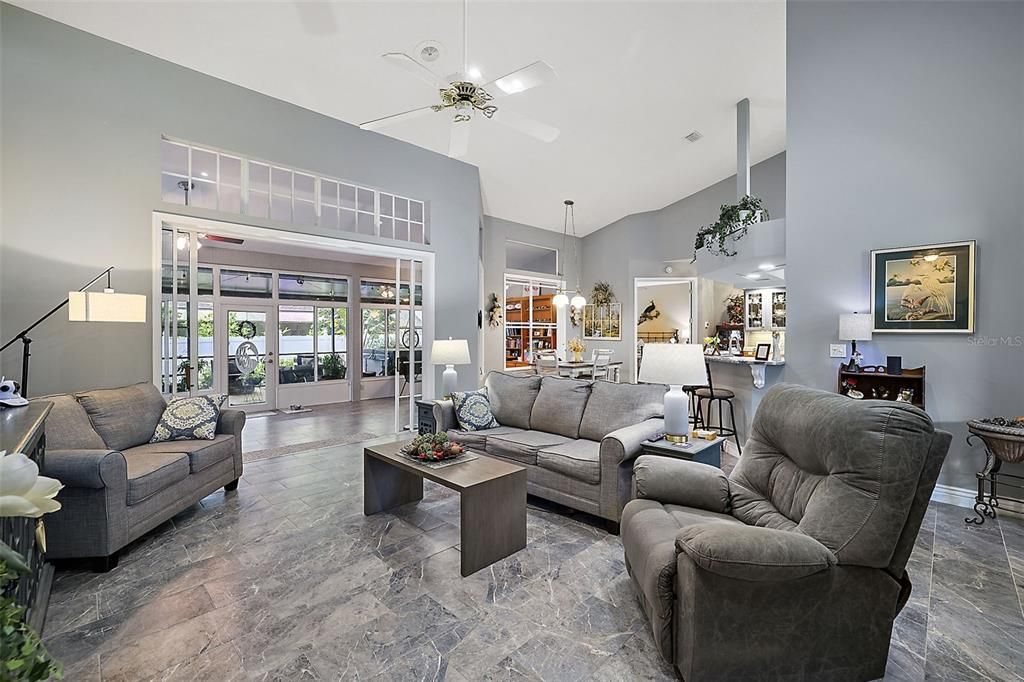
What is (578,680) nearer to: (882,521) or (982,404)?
(882,521)

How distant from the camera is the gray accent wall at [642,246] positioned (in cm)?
853

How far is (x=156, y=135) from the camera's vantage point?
13.5 feet

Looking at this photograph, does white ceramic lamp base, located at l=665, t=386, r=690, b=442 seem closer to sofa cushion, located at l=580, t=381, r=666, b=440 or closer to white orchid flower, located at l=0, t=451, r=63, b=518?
sofa cushion, located at l=580, t=381, r=666, b=440

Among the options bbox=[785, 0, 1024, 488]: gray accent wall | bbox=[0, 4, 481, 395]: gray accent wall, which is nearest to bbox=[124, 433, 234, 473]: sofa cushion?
bbox=[0, 4, 481, 395]: gray accent wall

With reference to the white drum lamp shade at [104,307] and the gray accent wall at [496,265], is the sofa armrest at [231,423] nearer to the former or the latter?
the white drum lamp shade at [104,307]

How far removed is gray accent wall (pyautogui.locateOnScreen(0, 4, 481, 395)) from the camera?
3.52 meters

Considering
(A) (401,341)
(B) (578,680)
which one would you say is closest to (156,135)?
(A) (401,341)

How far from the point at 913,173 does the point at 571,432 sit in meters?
3.50

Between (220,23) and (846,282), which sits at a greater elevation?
(220,23)

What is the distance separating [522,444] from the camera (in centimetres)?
368

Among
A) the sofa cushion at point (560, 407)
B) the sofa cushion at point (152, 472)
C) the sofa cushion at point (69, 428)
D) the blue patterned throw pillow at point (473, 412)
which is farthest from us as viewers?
the blue patterned throw pillow at point (473, 412)

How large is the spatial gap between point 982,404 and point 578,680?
3899mm

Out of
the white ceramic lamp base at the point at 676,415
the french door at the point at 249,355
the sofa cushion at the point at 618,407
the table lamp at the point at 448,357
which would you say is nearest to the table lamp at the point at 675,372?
the white ceramic lamp base at the point at 676,415

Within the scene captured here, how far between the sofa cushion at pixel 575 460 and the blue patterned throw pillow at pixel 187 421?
2.57m
